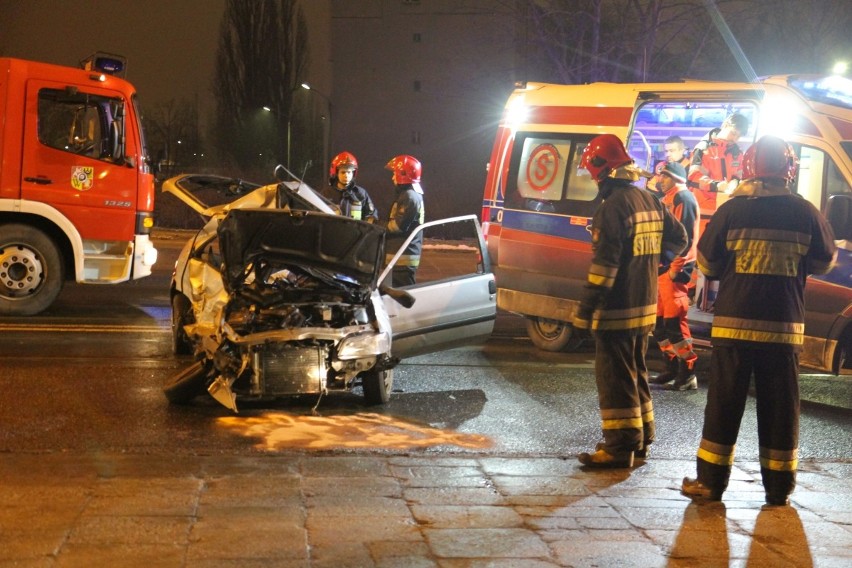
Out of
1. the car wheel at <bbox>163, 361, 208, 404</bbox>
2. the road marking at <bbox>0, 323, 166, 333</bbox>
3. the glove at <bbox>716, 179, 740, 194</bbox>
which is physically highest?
the glove at <bbox>716, 179, 740, 194</bbox>

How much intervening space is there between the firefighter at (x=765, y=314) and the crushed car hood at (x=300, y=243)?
2582 mm

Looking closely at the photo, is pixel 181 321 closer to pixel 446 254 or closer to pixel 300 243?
pixel 300 243

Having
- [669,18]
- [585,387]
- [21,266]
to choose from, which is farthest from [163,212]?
[585,387]

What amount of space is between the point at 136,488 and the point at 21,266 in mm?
6596

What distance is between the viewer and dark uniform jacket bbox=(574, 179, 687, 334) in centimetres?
577

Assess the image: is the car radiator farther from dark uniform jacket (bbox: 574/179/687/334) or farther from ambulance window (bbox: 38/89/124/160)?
ambulance window (bbox: 38/89/124/160)

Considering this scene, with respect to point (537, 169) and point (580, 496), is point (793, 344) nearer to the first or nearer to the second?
point (580, 496)

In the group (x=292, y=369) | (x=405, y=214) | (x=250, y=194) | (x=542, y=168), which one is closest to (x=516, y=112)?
(x=542, y=168)

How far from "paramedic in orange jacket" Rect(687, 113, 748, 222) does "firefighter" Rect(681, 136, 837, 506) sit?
4.46m

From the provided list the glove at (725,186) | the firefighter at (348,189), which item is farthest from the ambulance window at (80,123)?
the glove at (725,186)

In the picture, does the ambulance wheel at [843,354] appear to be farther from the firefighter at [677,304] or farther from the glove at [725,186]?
the glove at [725,186]

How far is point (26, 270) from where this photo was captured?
10.9 m

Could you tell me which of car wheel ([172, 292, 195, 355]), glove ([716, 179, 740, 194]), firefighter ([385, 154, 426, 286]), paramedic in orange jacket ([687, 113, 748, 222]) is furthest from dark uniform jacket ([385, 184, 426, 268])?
glove ([716, 179, 740, 194])

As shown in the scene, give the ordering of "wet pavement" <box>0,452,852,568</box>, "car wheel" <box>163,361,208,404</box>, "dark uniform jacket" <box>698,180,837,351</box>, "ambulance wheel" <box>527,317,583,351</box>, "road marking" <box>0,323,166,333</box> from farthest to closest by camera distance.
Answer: "road marking" <box>0,323,166,333</box> → "ambulance wheel" <box>527,317,583,351</box> → "car wheel" <box>163,361,208,404</box> → "dark uniform jacket" <box>698,180,837,351</box> → "wet pavement" <box>0,452,852,568</box>
